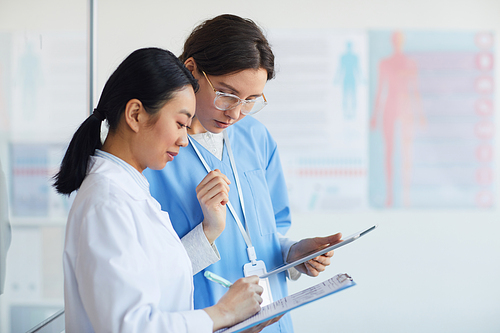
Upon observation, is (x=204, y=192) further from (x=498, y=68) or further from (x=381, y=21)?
(x=498, y=68)

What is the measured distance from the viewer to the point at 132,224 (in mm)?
737

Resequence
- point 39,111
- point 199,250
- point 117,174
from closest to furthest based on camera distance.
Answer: point 117,174
point 199,250
point 39,111

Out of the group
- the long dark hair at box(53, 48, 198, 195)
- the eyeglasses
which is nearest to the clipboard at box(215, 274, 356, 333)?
the long dark hair at box(53, 48, 198, 195)

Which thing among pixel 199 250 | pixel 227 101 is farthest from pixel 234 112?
pixel 199 250

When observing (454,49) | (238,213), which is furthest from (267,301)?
(454,49)

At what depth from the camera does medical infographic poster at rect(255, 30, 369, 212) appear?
2.44 m

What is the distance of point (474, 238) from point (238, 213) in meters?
2.01

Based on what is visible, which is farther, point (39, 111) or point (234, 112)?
point (39, 111)

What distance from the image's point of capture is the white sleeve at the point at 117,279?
670mm

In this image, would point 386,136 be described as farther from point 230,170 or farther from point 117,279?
point 117,279

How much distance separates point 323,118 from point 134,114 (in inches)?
71.2

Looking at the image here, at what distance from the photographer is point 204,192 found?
1.07 metres

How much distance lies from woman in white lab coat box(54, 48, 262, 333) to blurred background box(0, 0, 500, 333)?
164cm

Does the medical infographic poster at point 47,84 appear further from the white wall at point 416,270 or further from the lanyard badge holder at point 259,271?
the white wall at point 416,270
